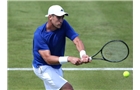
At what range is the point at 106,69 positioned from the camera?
15898mm

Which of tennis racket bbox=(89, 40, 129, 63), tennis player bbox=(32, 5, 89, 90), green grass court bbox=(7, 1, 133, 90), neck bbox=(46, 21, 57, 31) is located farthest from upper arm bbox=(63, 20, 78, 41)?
green grass court bbox=(7, 1, 133, 90)

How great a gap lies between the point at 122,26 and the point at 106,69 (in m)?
4.00

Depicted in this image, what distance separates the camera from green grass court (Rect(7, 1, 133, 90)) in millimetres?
14945

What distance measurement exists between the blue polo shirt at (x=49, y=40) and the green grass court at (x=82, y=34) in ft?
8.87

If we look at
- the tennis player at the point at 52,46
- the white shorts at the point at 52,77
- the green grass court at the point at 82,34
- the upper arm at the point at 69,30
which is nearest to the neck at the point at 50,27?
the tennis player at the point at 52,46

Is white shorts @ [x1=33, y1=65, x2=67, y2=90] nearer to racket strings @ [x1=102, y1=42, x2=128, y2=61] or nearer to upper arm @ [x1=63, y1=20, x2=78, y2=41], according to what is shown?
upper arm @ [x1=63, y1=20, x2=78, y2=41]

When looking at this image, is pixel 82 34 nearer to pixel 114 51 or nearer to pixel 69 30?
pixel 114 51

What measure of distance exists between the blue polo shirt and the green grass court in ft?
8.87

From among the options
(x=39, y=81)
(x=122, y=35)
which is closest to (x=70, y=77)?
(x=39, y=81)

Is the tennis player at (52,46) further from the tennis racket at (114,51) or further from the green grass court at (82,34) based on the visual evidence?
the green grass court at (82,34)

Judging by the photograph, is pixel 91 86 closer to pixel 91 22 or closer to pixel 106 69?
pixel 106 69
